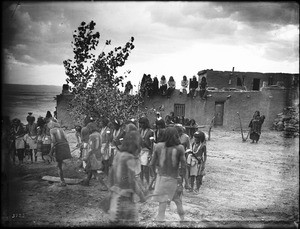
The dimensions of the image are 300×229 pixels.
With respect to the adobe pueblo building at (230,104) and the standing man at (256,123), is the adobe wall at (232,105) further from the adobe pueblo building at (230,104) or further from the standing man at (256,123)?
the standing man at (256,123)

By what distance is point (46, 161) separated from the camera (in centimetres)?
487

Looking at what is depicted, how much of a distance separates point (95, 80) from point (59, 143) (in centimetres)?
131

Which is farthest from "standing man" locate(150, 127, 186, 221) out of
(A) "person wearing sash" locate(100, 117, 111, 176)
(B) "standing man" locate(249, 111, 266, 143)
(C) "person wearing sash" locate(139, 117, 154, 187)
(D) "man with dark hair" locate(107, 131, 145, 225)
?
(B) "standing man" locate(249, 111, 266, 143)

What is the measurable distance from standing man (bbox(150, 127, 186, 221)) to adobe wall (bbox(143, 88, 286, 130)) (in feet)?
6.78

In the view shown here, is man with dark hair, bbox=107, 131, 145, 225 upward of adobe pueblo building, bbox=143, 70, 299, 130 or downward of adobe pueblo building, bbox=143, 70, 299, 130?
downward

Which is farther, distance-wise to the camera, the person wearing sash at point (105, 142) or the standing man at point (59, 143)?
the person wearing sash at point (105, 142)

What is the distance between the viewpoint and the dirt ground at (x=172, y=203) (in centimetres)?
413

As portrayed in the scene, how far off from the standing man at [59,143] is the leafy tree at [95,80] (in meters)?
0.37

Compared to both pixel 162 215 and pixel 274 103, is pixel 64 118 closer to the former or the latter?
pixel 162 215

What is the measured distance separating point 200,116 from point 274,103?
3123 mm

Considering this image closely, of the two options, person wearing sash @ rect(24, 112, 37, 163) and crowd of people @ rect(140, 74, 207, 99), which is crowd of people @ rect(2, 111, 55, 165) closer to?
person wearing sash @ rect(24, 112, 37, 163)

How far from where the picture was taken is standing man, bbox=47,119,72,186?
15.3 feet

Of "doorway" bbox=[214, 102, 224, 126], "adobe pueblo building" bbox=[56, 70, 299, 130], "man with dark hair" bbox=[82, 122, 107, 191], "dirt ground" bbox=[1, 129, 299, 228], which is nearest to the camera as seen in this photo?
"dirt ground" bbox=[1, 129, 299, 228]

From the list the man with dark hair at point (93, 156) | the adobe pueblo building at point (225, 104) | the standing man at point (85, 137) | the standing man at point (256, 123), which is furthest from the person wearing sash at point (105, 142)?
the standing man at point (256, 123)
